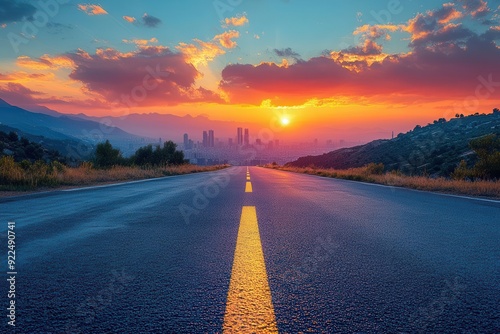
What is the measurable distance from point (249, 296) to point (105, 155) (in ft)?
112

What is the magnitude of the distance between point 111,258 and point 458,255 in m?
3.75

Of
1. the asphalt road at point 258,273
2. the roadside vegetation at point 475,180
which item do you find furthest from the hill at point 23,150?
the asphalt road at point 258,273

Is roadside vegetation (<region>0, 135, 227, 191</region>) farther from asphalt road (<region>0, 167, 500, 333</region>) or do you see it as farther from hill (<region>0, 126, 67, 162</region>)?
hill (<region>0, 126, 67, 162</region>)

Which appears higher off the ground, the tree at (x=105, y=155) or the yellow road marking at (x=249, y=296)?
the tree at (x=105, y=155)

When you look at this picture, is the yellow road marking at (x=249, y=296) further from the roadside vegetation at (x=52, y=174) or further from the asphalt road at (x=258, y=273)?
the roadside vegetation at (x=52, y=174)

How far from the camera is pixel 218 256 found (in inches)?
148

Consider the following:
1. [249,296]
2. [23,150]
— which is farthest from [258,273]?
[23,150]

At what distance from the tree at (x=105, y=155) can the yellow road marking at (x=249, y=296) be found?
3206 cm

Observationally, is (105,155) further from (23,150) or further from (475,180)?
(475,180)

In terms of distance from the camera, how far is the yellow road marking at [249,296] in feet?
6.82

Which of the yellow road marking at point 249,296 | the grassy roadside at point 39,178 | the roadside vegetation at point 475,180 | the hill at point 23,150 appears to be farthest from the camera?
the hill at point 23,150

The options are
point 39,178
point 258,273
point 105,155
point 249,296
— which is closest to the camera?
point 249,296

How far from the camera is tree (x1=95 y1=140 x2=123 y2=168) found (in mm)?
33191

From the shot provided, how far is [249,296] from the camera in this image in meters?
2.55
